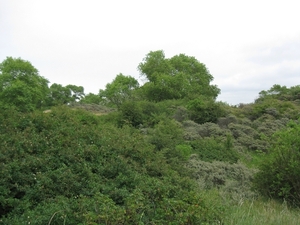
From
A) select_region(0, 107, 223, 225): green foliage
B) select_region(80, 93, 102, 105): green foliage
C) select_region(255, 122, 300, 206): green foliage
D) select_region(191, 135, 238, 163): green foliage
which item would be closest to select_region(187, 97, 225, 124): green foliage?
select_region(191, 135, 238, 163): green foliage

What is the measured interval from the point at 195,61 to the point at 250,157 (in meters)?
32.2

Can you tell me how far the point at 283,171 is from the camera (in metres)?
7.32

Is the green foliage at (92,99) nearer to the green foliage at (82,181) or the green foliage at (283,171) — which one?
the green foliage at (283,171)

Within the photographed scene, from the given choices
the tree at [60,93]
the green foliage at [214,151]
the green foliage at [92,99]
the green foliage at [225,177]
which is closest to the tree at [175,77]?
the green foliage at [214,151]

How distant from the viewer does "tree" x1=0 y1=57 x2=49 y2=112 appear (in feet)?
107

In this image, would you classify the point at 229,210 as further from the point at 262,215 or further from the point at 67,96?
the point at 67,96

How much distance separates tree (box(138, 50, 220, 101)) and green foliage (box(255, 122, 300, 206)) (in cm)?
1931

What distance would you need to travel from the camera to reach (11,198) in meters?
4.20

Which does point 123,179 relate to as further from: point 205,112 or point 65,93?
point 65,93

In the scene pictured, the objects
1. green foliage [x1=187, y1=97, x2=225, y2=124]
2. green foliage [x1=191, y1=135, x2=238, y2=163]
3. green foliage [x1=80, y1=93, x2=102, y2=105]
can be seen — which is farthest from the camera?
green foliage [x1=80, y1=93, x2=102, y2=105]

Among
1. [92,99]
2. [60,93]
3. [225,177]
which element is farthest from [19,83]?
[225,177]

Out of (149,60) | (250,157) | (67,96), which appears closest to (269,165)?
(250,157)

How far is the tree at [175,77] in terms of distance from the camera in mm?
32156

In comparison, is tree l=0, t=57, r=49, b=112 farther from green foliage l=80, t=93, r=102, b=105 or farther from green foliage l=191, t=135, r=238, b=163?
green foliage l=191, t=135, r=238, b=163
